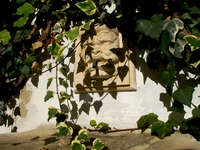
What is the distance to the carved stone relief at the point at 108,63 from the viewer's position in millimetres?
1226

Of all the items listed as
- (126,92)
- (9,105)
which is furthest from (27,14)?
(126,92)

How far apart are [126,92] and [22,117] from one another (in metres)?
0.85

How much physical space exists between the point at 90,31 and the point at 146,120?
2.05ft

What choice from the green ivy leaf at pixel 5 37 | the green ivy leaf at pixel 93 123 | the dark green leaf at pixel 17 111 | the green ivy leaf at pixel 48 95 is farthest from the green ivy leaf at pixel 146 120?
the green ivy leaf at pixel 5 37

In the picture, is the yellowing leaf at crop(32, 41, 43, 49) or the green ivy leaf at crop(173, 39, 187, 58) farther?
the yellowing leaf at crop(32, 41, 43, 49)

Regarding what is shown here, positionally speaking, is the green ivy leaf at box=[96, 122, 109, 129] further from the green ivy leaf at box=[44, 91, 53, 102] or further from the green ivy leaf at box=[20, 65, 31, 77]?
the green ivy leaf at box=[20, 65, 31, 77]

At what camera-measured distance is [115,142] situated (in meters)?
1.08

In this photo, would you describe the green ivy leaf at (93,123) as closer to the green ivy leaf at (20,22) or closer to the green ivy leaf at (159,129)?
the green ivy leaf at (159,129)

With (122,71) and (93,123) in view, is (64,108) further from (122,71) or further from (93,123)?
(122,71)

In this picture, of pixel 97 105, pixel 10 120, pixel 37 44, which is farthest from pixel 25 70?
pixel 97 105

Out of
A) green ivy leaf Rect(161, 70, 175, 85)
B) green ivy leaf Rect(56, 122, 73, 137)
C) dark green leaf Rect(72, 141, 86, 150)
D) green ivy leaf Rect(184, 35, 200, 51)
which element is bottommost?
dark green leaf Rect(72, 141, 86, 150)

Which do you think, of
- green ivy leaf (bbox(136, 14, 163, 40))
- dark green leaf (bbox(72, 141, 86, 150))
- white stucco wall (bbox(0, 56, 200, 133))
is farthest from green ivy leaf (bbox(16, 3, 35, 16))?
dark green leaf (bbox(72, 141, 86, 150))

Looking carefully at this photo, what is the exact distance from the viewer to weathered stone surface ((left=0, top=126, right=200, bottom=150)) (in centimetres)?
93

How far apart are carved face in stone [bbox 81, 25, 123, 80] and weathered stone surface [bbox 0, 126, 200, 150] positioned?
347 millimetres
